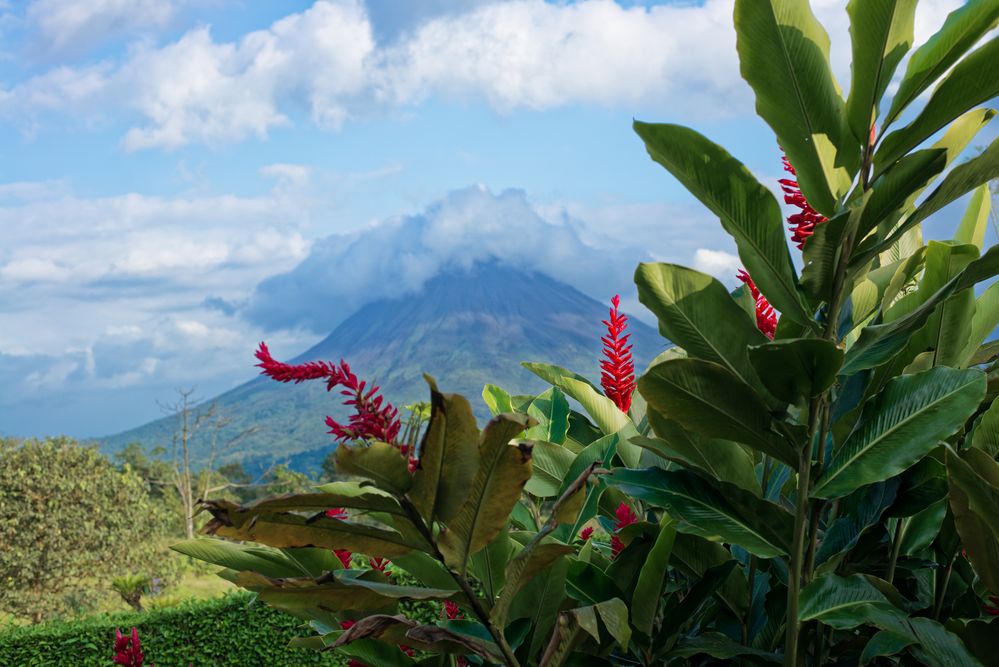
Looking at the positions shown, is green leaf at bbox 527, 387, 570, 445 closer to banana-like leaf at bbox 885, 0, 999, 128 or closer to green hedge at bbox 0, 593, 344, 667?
banana-like leaf at bbox 885, 0, 999, 128

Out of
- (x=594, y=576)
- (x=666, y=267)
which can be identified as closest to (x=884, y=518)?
(x=594, y=576)

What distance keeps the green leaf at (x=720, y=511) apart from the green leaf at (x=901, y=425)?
8 centimetres

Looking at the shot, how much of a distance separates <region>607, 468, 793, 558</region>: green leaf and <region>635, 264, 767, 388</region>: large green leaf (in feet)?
0.56

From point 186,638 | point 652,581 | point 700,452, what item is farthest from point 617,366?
point 186,638

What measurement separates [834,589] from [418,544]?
559mm

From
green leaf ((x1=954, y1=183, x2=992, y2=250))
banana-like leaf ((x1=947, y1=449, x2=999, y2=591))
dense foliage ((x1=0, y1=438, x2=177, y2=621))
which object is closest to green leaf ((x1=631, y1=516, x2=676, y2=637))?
banana-like leaf ((x1=947, y1=449, x2=999, y2=591))

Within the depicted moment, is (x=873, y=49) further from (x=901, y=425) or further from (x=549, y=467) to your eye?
(x=549, y=467)

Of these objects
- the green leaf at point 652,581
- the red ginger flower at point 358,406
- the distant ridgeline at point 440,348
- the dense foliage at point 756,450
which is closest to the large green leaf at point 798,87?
the dense foliage at point 756,450

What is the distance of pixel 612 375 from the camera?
1.69 meters

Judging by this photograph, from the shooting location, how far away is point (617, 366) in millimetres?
1687

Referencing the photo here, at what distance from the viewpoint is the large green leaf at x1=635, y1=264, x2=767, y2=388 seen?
1.04m

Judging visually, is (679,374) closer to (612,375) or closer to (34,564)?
(612,375)

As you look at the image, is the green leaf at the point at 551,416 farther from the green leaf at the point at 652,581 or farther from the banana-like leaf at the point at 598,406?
the green leaf at the point at 652,581

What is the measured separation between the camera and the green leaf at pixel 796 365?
96 centimetres
